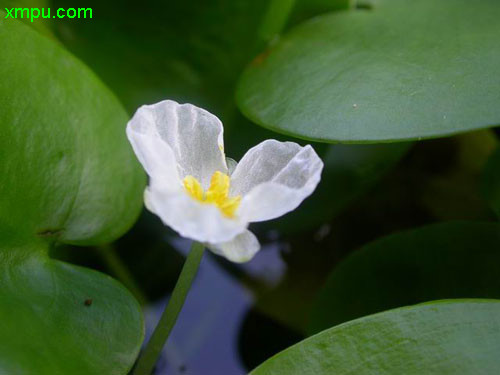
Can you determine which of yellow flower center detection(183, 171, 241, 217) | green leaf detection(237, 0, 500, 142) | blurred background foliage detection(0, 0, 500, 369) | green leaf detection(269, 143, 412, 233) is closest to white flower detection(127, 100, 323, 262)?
yellow flower center detection(183, 171, 241, 217)

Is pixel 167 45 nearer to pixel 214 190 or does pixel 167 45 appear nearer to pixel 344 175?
pixel 344 175

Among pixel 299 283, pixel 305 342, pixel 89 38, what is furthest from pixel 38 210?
pixel 299 283

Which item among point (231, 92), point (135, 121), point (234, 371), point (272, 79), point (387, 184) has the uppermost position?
point (135, 121)

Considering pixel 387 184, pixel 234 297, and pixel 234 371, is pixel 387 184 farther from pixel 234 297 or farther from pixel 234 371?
pixel 234 371

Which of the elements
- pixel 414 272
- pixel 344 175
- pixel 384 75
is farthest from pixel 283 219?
pixel 384 75

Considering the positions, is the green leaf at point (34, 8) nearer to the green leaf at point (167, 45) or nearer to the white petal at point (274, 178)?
the green leaf at point (167, 45)

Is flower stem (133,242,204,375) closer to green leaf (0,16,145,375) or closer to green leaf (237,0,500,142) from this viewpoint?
green leaf (0,16,145,375)

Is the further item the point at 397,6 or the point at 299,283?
the point at 299,283
